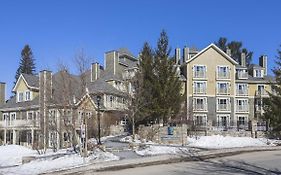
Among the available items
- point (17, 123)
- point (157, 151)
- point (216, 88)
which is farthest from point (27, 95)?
point (157, 151)

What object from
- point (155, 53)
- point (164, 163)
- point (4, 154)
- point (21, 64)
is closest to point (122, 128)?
point (155, 53)

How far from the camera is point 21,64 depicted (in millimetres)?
94000

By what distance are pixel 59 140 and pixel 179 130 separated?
12359 mm

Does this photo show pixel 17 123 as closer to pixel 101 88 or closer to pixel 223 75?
pixel 101 88

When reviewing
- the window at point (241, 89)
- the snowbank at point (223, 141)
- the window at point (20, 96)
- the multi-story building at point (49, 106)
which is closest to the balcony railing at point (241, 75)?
the window at point (241, 89)

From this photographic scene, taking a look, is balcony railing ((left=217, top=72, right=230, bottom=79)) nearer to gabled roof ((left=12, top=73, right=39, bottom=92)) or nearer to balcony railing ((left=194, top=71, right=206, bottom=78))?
balcony railing ((left=194, top=71, right=206, bottom=78))

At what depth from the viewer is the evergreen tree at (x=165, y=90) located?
44987mm

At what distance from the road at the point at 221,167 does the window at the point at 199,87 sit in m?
39.8

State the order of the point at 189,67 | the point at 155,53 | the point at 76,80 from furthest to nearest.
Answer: the point at 189,67 < the point at 155,53 < the point at 76,80

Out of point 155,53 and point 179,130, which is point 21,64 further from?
point 179,130

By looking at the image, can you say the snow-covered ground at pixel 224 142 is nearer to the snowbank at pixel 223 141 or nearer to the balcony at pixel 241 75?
the snowbank at pixel 223 141

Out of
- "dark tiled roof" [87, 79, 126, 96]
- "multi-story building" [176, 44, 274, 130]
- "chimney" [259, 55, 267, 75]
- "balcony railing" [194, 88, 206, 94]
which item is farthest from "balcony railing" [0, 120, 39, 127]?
"chimney" [259, 55, 267, 75]

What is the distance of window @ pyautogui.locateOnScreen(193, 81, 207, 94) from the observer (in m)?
64.8

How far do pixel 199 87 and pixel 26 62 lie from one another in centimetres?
4427
